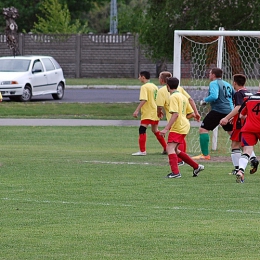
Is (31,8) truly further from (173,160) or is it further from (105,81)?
(173,160)

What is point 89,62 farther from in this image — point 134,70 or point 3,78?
point 3,78

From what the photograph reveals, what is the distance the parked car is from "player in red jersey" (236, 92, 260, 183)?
1754 cm

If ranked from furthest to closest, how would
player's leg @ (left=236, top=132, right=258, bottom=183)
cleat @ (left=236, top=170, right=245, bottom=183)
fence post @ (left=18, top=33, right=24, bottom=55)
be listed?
1. fence post @ (left=18, top=33, right=24, bottom=55)
2. player's leg @ (left=236, top=132, right=258, bottom=183)
3. cleat @ (left=236, top=170, right=245, bottom=183)

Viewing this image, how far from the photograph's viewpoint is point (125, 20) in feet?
104

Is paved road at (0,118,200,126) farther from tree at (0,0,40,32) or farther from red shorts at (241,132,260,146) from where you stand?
tree at (0,0,40,32)

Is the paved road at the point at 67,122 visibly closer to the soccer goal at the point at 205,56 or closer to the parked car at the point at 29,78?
the soccer goal at the point at 205,56

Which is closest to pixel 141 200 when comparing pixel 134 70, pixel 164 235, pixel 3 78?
pixel 164 235

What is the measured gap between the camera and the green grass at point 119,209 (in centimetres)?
782

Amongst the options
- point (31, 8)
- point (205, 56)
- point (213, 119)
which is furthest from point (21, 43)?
point (213, 119)

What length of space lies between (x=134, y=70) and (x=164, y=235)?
3728cm

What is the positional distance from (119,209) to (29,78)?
20424 millimetres

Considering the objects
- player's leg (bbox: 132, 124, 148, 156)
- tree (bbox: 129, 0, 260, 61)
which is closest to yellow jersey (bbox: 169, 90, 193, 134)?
player's leg (bbox: 132, 124, 148, 156)

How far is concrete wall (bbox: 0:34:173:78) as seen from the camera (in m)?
45.0

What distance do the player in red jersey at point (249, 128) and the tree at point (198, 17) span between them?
548 inches
